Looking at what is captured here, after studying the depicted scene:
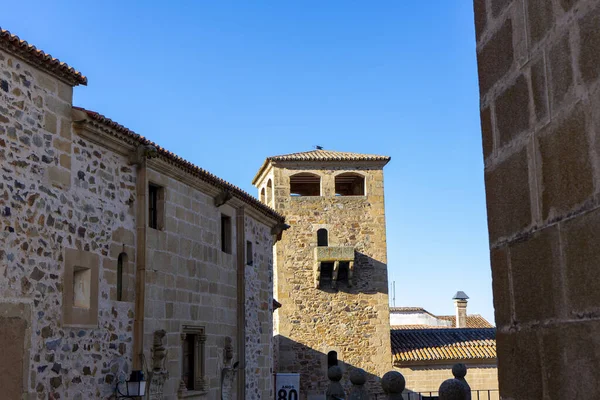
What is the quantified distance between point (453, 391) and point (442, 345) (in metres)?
24.4

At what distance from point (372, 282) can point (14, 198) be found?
2062 centimetres


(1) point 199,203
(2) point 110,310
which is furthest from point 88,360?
(1) point 199,203

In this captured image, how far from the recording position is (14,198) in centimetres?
826

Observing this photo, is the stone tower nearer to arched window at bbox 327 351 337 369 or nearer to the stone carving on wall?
arched window at bbox 327 351 337 369

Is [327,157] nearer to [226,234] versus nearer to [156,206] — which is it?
[226,234]

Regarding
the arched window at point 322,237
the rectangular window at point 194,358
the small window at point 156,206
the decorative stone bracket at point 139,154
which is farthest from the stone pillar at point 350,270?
the decorative stone bracket at point 139,154

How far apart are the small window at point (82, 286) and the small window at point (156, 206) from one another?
2.14 m

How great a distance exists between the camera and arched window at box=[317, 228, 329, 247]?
2816 cm

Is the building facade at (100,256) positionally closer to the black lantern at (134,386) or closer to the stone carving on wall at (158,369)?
the stone carving on wall at (158,369)

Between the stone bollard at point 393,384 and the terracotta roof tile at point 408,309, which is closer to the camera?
the stone bollard at point 393,384

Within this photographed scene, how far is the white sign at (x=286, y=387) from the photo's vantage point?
19.1 metres

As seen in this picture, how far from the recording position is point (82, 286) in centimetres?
958

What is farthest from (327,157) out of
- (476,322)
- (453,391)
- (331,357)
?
(453,391)

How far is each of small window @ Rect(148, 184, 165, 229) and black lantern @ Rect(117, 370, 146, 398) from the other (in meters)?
2.45
